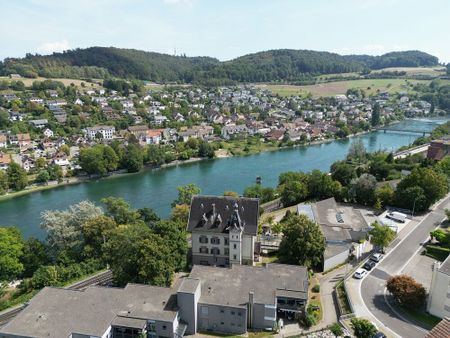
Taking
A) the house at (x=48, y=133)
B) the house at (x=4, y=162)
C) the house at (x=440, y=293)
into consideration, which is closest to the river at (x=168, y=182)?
the house at (x=4, y=162)

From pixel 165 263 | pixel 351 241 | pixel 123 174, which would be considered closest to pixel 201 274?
pixel 165 263

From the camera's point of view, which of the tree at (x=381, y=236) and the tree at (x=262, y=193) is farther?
the tree at (x=262, y=193)

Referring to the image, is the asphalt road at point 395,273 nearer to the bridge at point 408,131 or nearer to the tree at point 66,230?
the tree at point 66,230

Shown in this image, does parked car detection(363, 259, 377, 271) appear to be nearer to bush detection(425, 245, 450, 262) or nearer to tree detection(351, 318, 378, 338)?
bush detection(425, 245, 450, 262)

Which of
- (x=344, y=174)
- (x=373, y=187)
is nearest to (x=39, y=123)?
(x=344, y=174)

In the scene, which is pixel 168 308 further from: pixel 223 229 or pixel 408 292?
pixel 408 292

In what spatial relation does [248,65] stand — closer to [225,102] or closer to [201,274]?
[225,102]
